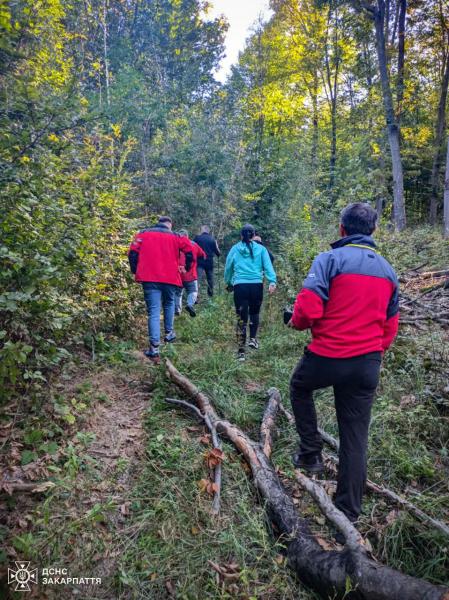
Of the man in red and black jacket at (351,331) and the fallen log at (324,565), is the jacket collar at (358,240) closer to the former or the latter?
the man in red and black jacket at (351,331)

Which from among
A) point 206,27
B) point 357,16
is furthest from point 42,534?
point 206,27

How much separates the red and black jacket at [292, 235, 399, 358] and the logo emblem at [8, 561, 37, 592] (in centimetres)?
242

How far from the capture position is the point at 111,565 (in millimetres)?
2457

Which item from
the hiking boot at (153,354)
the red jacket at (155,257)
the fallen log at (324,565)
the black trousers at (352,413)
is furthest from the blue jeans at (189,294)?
the black trousers at (352,413)

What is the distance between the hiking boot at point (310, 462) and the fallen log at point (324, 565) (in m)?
0.29

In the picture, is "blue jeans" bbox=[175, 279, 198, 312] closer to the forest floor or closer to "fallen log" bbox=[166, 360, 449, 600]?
the forest floor

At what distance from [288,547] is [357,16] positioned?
876 inches

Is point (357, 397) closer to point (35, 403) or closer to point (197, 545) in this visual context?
point (197, 545)

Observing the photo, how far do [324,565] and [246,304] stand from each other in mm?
4660

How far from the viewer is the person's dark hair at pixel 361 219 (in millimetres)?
2984

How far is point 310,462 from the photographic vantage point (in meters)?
3.45

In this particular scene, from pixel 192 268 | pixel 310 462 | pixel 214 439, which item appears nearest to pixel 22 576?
pixel 214 439

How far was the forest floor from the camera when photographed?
7.93 ft

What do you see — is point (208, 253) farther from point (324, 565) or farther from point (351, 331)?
point (324, 565)
